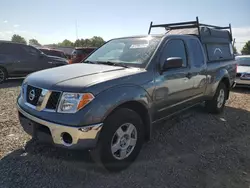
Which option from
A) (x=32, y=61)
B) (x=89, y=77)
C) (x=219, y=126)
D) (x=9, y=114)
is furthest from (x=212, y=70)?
(x=32, y=61)

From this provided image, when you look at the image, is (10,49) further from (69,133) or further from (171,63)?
(69,133)

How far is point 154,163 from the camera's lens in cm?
318

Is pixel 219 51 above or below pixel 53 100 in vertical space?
above

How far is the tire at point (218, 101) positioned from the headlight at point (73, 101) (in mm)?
3806

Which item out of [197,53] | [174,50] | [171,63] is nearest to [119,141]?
[171,63]

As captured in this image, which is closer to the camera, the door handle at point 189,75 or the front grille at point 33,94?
the front grille at point 33,94

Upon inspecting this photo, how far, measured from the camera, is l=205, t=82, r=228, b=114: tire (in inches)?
211

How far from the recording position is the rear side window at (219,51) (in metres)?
5.12

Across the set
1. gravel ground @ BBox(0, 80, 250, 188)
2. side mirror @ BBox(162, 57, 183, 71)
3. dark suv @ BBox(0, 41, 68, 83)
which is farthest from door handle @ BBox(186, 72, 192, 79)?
dark suv @ BBox(0, 41, 68, 83)

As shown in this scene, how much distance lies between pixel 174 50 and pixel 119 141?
185cm

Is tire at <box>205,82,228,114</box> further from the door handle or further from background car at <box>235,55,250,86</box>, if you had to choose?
background car at <box>235,55,250,86</box>

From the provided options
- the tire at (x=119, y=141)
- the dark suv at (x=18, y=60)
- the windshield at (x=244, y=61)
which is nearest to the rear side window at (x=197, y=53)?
the tire at (x=119, y=141)

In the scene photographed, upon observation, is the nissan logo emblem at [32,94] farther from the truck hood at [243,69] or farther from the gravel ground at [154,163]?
the truck hood at [243,69]

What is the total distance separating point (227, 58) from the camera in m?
5.87
